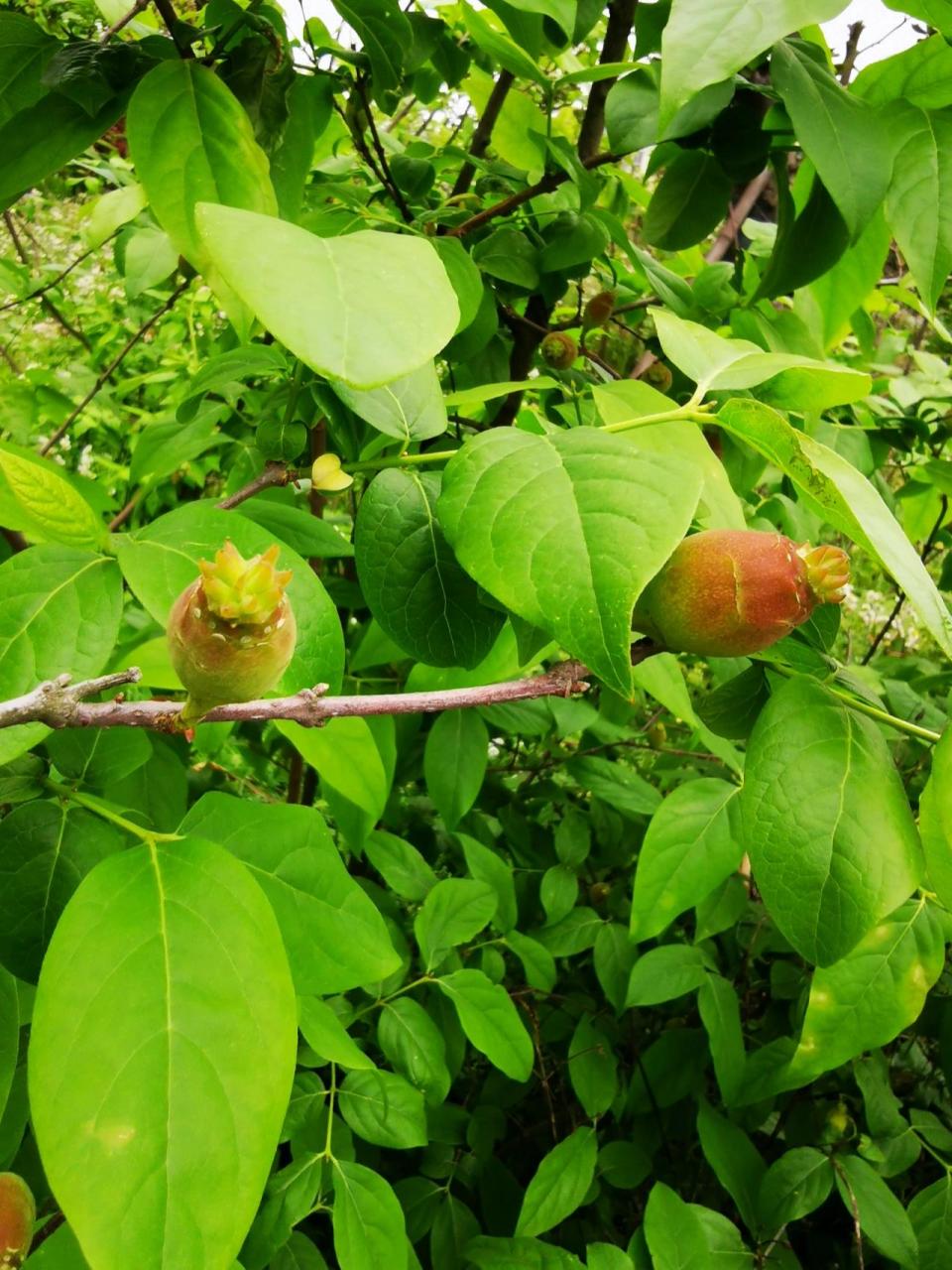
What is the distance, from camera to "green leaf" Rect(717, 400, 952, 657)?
0.37 meters

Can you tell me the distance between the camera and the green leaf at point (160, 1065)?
31 centimetres

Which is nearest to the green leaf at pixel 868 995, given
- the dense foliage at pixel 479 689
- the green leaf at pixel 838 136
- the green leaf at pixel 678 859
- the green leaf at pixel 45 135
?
the dense foliage at pixel 479 689

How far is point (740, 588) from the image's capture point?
1.20 feet

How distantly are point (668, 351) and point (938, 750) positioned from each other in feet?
0.74

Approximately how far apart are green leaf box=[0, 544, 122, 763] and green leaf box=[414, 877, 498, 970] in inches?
19.4

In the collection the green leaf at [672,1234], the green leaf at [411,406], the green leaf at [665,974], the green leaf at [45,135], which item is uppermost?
the green leaf at [45,135]

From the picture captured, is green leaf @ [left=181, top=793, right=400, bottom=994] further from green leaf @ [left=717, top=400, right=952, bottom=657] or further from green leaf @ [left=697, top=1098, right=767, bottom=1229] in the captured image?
green leaf @ [left=697, top=1098, right=767, bottom=1229]

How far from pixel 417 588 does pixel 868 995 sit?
1.42 feet

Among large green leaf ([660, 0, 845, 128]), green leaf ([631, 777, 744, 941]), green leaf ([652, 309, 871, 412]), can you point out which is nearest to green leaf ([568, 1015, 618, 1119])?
green leaf ([631, 777, 744, 941])

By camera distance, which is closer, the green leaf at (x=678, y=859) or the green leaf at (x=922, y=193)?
the green leaf at (x=922, y=193)

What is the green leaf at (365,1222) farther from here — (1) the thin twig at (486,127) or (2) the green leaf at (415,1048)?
(1) the thin twig at (486,127)

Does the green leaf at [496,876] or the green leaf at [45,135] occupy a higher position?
the green leaf at [45,135]

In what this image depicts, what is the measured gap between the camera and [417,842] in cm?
115

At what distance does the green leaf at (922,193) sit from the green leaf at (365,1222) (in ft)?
2.42
